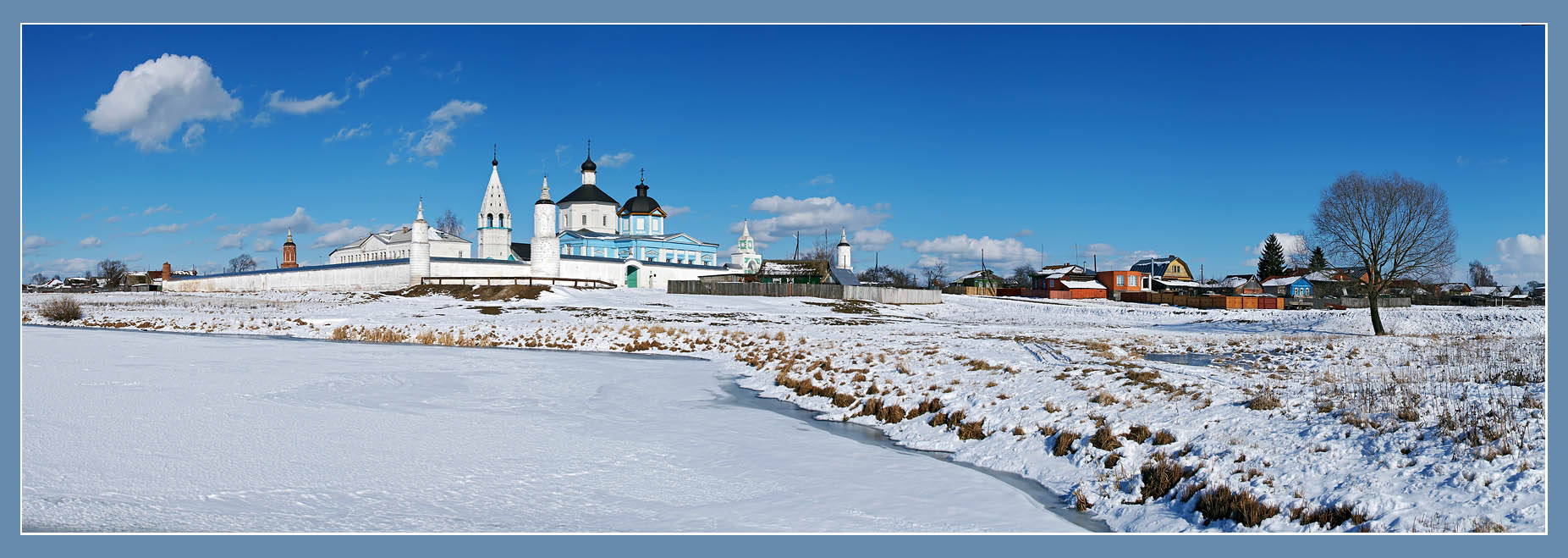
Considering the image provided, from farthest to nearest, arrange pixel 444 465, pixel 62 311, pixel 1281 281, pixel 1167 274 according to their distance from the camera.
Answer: pixel 1167 274, pixel 1281 281, pixel 62 311, pixel 444 465

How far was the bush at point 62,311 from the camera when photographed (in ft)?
117

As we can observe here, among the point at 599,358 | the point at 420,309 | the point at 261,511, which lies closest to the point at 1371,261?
the point at 599,358

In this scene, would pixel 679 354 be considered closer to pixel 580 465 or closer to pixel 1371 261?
pixel 580 465

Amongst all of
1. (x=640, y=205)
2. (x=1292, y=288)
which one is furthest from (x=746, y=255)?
(x=1292, y=288)

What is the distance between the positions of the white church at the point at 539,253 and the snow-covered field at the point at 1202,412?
144ft

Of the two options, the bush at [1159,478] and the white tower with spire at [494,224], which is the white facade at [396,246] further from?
the bush at [1159,478]

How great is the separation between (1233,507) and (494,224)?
294 ft

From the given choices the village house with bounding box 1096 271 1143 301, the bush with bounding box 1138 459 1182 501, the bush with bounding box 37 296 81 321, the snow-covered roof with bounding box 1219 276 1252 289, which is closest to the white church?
the bush with bounding box 37 296 81 321

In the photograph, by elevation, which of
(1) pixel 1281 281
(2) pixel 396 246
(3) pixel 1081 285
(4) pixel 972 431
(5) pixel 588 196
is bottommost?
(4) pixel 972 431

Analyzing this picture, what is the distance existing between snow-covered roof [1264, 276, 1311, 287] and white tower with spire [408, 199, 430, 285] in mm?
86266

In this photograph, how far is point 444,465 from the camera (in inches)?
372

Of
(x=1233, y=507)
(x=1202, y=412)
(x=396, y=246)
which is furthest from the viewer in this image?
(x=396, y=246)

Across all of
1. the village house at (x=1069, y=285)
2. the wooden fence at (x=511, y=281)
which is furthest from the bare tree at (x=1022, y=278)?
the wooden fence at (x=511, y=281)

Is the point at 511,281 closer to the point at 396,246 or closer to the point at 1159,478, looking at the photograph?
the point at 396,246
